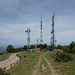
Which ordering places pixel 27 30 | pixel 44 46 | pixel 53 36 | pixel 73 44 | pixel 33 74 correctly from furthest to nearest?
pixel 44 46
pixel 73 44
pixel 53 36
pixel 27 30
pixel 33 74

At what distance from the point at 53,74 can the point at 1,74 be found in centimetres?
767

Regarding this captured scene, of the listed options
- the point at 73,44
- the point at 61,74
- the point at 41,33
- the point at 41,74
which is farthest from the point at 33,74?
the point at 73,44

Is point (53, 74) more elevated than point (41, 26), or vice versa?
point (41, 26)

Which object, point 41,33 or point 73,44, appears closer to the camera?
point 41,33

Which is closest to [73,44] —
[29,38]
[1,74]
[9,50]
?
[29,38]

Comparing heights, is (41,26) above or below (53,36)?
above

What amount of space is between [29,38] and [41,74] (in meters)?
53.2

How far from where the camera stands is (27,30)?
65.5 meters

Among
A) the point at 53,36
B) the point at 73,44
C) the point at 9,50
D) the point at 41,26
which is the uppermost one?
the point at 41,26

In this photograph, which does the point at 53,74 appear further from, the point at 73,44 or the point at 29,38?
the point at 73,44

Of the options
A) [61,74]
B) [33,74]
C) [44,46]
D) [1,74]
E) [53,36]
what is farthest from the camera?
[44,46]

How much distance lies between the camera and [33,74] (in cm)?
1526

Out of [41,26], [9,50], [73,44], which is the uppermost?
[41,26]

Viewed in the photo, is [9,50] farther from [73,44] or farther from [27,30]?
[73,44]
